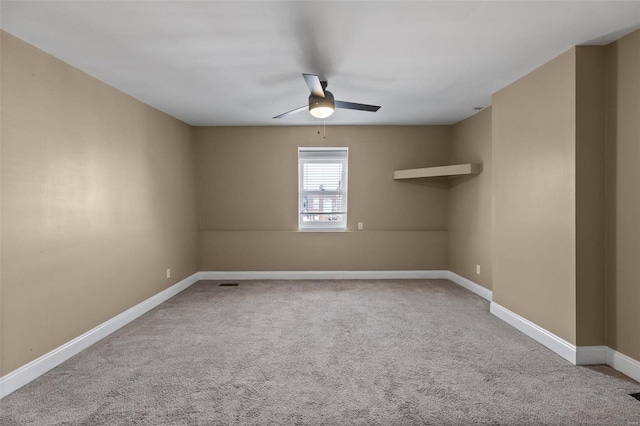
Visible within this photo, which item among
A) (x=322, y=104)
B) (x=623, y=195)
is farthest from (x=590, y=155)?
(x=322, y=104)

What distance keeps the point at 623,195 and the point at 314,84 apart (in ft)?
8.32

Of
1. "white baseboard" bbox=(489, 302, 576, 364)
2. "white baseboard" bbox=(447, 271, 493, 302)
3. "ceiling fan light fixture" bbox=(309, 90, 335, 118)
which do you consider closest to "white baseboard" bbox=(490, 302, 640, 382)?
"white baseboard" bbox=(489, 302, 576, 364)

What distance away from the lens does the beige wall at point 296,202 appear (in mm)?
5699

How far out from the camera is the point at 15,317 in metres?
2.42

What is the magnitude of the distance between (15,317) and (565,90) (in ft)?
15.0

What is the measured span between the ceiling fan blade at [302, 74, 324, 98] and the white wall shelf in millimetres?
2627

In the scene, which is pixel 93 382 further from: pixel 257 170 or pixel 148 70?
pixel 257 170

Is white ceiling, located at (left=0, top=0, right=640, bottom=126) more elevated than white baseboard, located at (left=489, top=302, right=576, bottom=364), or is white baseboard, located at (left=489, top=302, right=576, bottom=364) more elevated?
white ceiling, located at (left=0, top=0, right=640, bottom=126)

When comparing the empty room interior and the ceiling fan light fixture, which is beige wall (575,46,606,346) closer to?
the empty room interior

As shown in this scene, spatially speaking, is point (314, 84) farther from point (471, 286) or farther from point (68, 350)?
point (471, 286)

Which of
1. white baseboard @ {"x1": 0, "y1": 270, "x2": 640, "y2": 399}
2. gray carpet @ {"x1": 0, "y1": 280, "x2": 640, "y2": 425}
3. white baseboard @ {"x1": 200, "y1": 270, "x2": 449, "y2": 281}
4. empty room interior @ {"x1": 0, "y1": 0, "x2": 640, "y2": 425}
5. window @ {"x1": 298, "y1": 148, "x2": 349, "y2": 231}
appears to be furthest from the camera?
window @ {"x1": 298, "y1": 148, "x2": 349, "y2": 231}

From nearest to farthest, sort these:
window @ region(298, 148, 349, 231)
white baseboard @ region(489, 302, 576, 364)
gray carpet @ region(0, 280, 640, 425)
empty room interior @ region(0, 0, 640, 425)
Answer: gray carpet @ region(0, 280, 640, 425) → empty room interior @ region(0, 0, 640, 425) → white baseboard @ region(489, 302, 576, 364) → window @ region(298, 148, 349, 231)

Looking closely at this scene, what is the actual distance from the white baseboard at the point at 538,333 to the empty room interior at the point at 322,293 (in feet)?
0.07

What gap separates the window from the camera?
5.81 m
